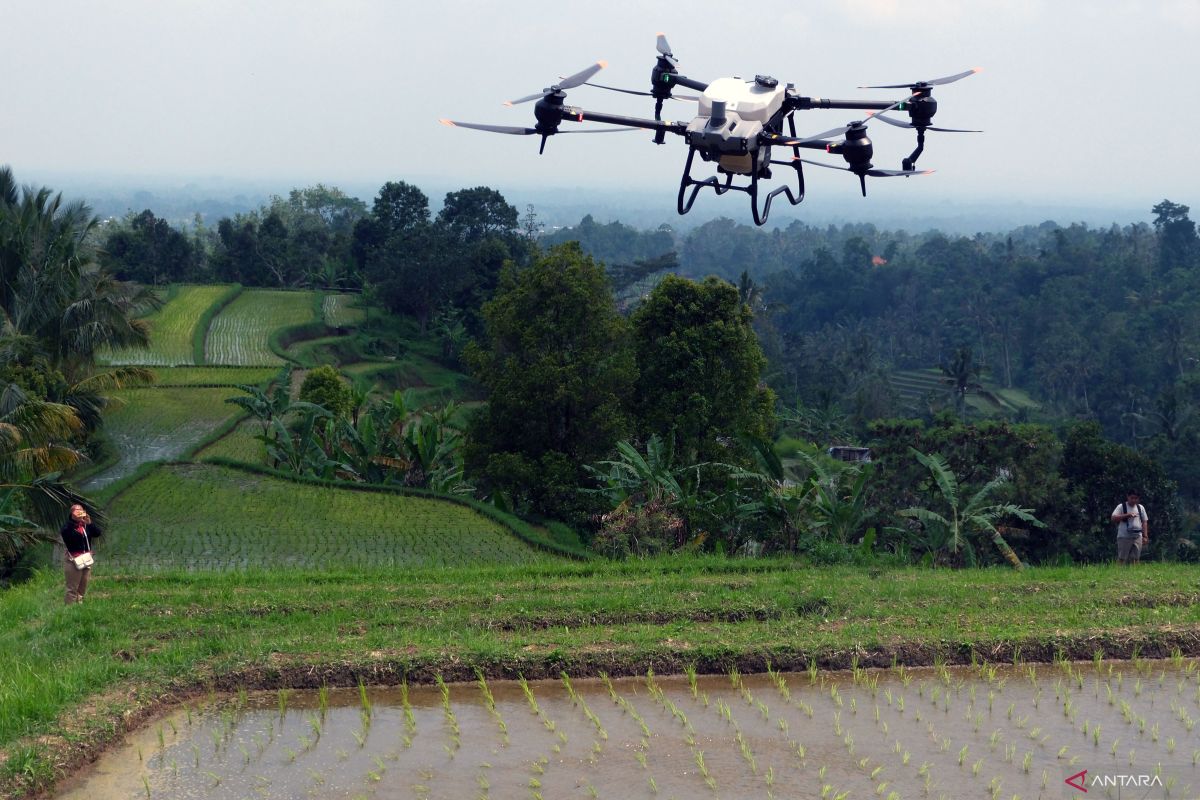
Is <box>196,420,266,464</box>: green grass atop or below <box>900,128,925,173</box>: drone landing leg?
below

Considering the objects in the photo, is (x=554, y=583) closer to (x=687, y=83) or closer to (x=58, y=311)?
(x=687, y=83)

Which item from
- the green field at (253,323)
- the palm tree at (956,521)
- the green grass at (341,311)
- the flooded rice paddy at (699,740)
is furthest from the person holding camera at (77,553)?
the green grass at (341,311)

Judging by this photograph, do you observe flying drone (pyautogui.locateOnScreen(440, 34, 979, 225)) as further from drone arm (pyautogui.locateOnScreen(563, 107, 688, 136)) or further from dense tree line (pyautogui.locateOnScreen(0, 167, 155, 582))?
dense tree line (pyautogui.locateOnScreen(0, 167, 155, 582))

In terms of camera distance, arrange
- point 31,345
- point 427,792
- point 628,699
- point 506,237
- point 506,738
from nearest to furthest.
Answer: point 427,792
point 506,738
point 628,699
point 31,345
point 506,237

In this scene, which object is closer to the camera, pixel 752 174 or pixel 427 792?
pixel 427 792

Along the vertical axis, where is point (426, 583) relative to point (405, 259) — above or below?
below

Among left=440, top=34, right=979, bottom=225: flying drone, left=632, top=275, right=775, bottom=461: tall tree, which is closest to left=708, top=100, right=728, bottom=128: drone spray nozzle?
left=440, top=34, right=979, bottom=225: flying drone

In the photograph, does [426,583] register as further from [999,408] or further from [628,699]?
[999,408]

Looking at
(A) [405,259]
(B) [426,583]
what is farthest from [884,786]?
(A) [405,259]
